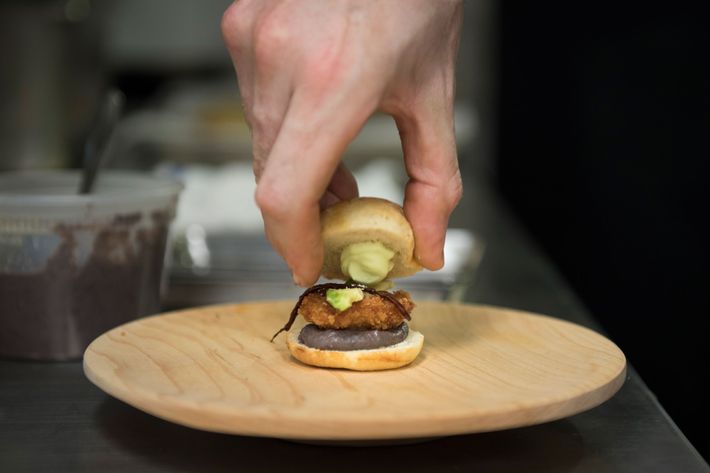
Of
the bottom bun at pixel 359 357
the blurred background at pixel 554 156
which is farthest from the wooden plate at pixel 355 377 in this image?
the blurred background at pixel 554 156

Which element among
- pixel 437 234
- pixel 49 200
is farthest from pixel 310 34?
pixel 49 200

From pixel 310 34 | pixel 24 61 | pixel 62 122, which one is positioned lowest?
pixel 62 122

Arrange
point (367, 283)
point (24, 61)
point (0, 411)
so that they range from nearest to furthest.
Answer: point (0, 411) → point (367, 283) → point (24, 61)

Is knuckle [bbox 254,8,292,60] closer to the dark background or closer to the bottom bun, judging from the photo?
the bottom bun

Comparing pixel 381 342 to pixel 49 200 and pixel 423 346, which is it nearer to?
pixel 423 346

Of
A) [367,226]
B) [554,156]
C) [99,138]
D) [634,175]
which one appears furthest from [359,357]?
[554,156]

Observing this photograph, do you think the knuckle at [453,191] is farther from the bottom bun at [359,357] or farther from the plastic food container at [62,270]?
the plastic food container at [62,270]

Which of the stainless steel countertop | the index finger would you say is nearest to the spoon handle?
the stainless steel countertop
